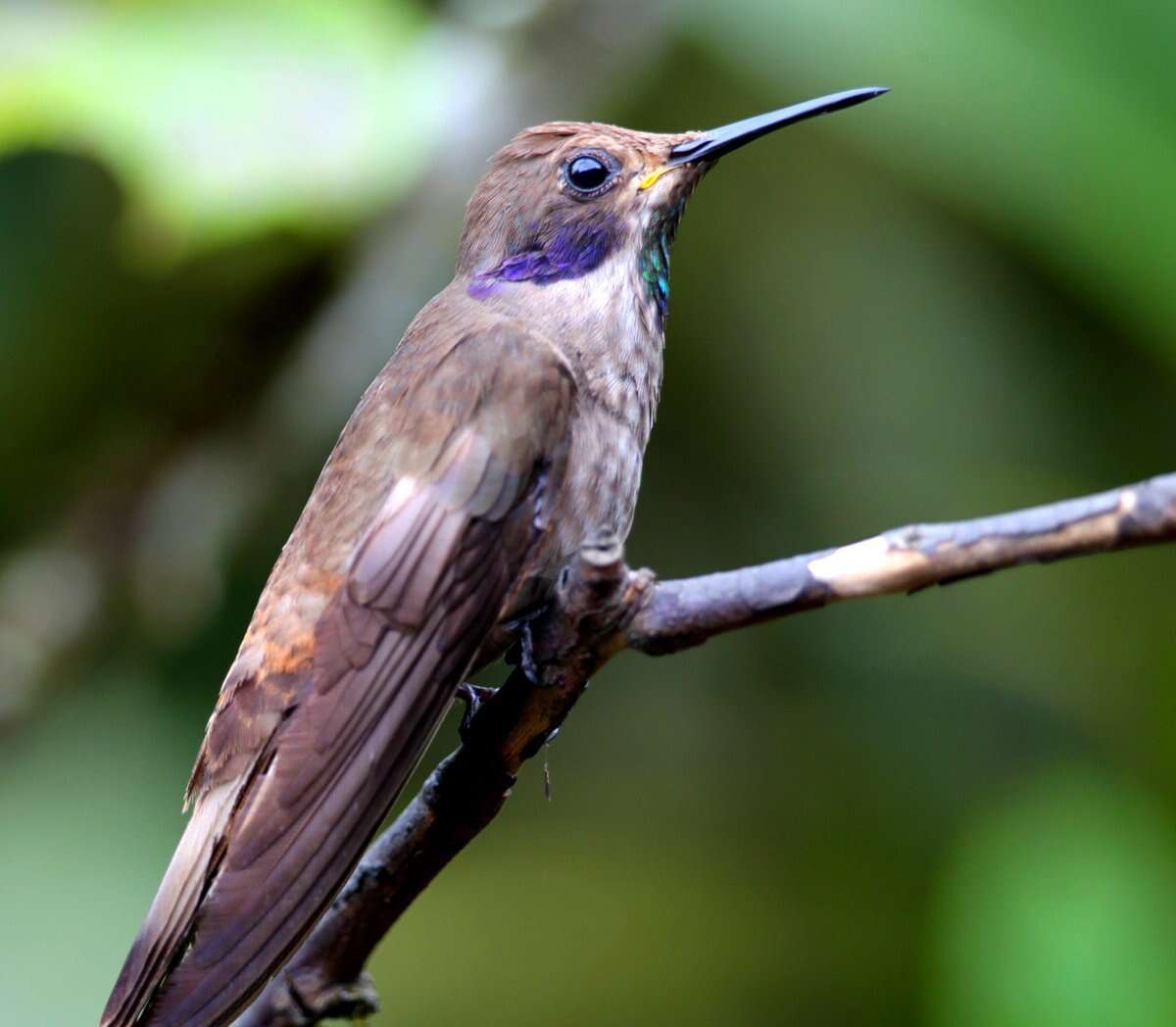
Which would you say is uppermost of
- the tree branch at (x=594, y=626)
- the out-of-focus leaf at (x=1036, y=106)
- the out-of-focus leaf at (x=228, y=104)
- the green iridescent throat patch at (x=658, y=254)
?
the out-of-focus leaf at (x=1036, y=106)

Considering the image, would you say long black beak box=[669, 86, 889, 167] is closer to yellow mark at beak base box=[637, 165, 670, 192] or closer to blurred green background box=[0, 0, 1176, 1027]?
yellow mark at beak base box=[637, 165, 670, 192]

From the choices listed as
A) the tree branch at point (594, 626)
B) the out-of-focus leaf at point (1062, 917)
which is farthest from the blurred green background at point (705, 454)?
the tree branch at point (594, 626)

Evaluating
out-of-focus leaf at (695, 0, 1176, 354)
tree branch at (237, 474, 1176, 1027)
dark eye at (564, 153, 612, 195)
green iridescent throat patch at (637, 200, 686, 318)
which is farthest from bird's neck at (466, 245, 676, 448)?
out-of-focus leaf at (695, 0, 1176, 354)

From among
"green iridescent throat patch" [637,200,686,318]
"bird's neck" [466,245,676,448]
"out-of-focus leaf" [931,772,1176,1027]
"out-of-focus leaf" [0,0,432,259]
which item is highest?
"out-of-focus leaf" [0,0,432,259]

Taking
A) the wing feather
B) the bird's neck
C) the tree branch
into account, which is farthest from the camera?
the bird's neck

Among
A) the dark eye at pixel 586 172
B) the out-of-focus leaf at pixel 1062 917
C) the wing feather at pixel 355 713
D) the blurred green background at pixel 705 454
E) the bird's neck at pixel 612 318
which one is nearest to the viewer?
the wing feather at pixel 355 713

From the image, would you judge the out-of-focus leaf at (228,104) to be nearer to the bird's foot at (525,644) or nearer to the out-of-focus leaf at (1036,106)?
the out-of-focus leaf at (1036,106)

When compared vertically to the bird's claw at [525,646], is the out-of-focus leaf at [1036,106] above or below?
above

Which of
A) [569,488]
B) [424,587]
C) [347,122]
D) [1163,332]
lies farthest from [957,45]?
[424,587]
